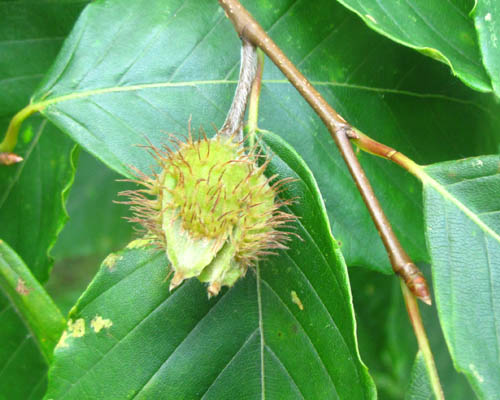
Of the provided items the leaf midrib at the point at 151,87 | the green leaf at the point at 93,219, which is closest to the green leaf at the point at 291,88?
the leaf midrib at the point at 151,87

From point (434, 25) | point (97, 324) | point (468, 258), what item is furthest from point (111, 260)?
point (434, 25)

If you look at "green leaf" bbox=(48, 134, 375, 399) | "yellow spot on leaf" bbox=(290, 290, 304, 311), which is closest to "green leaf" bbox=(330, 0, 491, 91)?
"green leaf" bbox=(48, 134, 375, 399)

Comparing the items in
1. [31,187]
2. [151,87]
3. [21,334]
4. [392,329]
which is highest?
[31,187]

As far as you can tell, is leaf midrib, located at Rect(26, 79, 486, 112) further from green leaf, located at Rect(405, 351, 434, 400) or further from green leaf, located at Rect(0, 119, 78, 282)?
green leaf, located at Rect(405, 351, 434, 400)

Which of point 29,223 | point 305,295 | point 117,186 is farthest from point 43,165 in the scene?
point 305,295

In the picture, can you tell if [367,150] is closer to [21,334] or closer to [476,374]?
[476,374]

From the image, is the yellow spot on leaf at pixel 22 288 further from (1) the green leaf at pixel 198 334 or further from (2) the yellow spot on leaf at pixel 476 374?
(2) the yellow spot on leaf at pixel 476 374
